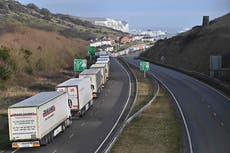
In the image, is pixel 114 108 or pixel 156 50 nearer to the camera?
pixel 114 108

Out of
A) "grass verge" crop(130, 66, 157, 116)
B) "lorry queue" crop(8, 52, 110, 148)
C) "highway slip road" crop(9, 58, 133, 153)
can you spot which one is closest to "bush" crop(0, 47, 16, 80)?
"highway slip road" crop(9, 58, 133, 153)

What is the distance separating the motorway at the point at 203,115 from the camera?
31750 millimetres

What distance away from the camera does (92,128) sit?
129 ft

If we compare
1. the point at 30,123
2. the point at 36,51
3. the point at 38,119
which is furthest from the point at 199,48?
the point at 30,123

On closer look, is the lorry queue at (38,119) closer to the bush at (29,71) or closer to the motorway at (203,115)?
the motorway at (203,115)

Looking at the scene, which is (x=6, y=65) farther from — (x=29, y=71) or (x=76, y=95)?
(x=76, y=95)

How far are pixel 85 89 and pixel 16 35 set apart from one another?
60577mm

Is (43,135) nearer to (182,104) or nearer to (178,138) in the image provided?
(178,138)

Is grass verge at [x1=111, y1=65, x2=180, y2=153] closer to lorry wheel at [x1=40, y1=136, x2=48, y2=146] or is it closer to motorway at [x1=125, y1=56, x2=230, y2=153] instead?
motorway at [x1=125, y1=56, x2=230, y2=153]

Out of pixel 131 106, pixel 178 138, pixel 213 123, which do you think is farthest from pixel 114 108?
pixel 178 138

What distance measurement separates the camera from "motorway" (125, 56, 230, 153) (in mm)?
31750

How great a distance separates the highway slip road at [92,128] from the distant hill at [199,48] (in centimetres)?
3505

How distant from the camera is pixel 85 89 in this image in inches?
1795

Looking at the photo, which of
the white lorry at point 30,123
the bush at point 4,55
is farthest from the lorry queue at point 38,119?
the bush at point 4,55
